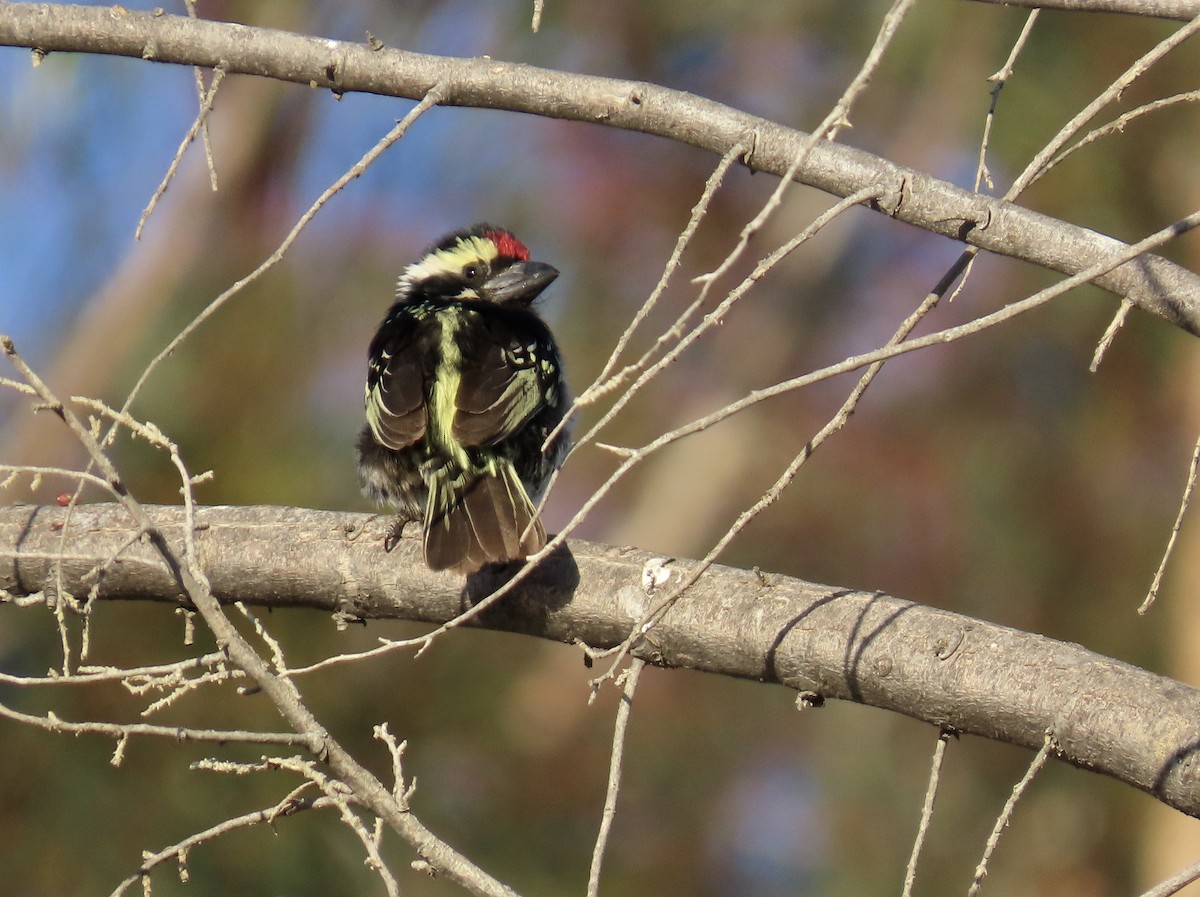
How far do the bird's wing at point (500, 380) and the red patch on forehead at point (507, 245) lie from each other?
2.91 ft

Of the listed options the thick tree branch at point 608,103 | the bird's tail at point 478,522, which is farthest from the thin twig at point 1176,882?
the bird's tail at point 478,522

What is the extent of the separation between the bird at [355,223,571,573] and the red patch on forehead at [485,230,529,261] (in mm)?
532

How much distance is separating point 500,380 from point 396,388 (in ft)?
1.14

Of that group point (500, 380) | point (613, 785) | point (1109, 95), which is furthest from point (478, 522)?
point (1109, 95)

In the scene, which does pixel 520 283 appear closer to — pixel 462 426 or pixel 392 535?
pixel 462 426

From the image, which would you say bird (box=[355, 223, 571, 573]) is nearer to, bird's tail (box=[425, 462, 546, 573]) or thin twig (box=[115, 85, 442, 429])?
bird's tail (box=[425, 462, 546, 573])

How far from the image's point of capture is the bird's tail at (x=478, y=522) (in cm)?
376

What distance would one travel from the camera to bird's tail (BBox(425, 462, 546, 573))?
3.76 meters

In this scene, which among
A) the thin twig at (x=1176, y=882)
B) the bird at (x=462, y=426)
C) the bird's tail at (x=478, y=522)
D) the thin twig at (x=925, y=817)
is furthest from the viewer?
the bird at (x=462, y=426)

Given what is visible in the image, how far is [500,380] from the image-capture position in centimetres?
446

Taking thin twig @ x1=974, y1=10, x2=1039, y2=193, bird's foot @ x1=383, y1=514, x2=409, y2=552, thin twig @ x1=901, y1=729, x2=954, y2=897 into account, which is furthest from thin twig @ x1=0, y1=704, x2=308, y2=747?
thin twig @ x1=974, y1=10, x2=1039, y2=193

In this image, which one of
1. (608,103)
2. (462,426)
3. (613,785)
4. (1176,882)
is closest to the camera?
(1176,882)

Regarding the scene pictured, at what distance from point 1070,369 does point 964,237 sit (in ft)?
31.5

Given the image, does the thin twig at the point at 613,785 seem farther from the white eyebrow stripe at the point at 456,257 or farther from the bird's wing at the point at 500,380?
the white eyebrow stripe at the point at 456,257
